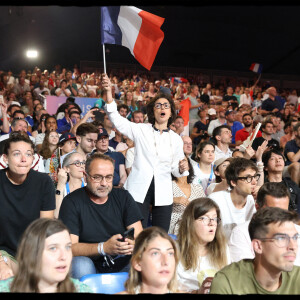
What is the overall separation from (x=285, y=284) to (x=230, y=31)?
18178 millimetres

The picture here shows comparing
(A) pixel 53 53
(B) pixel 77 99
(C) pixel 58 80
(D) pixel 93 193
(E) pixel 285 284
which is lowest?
(E) pixel 285 284

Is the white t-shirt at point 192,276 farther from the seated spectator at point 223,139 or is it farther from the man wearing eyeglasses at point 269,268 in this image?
the seated spectator at point 223,139

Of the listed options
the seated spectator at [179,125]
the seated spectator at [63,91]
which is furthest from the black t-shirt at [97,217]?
the seated spectator at [63,91]

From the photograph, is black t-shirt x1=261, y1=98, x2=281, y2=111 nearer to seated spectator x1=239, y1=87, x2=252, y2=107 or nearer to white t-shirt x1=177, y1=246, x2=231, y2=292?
seated spectator x1=239, y1=87, x2=252, y2=107

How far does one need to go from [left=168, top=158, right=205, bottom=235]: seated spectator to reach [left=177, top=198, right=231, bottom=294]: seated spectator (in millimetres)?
1347

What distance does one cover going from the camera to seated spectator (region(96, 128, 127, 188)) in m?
5.59

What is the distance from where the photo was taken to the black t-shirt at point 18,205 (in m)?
3.27

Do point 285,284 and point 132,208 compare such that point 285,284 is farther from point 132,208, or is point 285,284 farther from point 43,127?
point 43,127

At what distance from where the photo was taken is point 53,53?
18234mm

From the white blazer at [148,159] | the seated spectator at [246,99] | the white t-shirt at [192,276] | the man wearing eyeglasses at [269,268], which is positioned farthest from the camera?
the seated spectator at [246,99]

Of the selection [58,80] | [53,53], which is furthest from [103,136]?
[53,53]

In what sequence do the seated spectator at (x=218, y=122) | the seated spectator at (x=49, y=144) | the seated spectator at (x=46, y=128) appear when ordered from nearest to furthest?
the seated spectator at (x=49, y=144)
the seated spectator at (x=46, y=128)
the seated spectator at (x=218, y=122)

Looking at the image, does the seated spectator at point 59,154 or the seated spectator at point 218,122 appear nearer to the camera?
the seated spectator at point 59,154

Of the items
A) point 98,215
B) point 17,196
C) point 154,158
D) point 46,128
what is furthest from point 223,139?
point 17,196
